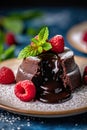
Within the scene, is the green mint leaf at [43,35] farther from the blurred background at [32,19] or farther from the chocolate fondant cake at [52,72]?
the blurred background at [32,19]

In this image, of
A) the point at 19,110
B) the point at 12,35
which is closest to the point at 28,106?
the point at 19,110

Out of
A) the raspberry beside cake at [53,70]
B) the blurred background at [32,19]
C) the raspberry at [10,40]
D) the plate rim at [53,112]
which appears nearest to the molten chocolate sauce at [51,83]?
the raspberry beside cake at [53,70]

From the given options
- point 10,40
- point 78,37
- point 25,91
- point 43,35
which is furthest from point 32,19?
point 25,91

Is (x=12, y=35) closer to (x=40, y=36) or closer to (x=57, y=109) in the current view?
(x=40, y=36)

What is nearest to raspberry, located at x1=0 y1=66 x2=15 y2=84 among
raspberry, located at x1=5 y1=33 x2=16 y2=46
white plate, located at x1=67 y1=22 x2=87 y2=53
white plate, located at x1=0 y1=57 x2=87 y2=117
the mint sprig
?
white plate, located at x1=0 y1=57 x2=87 y2=117

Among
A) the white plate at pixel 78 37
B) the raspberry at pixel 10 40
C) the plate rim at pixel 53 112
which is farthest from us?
the raspberry at pixel 10 40
